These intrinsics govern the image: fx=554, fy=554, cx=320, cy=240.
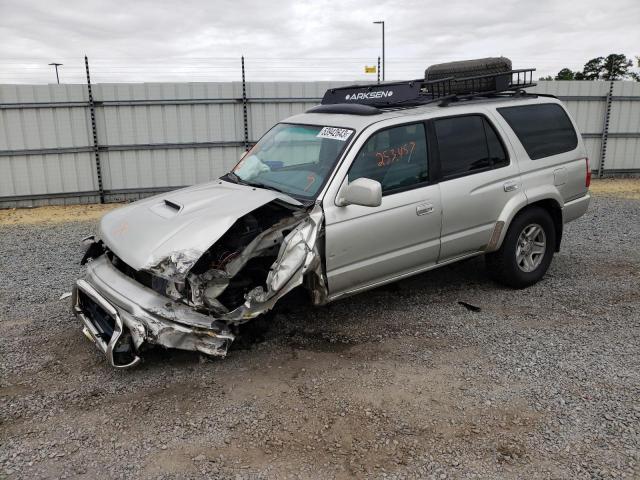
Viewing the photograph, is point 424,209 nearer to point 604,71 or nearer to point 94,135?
point 94,135

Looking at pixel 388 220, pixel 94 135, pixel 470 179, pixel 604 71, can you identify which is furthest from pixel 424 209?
pixel 604 71

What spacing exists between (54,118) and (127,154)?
1491mm

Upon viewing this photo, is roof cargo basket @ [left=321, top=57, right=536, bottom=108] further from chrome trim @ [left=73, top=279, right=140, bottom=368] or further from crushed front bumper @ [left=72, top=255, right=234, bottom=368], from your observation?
chrome trim @ [left=73, top=279, right=140, bottom=368]

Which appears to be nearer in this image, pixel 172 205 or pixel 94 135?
pixel 172 205

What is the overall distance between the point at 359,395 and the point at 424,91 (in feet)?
11.8

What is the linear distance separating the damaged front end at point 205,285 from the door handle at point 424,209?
96 cm

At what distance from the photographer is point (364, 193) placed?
13.3ft

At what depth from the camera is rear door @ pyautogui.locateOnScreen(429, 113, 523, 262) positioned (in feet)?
16.2

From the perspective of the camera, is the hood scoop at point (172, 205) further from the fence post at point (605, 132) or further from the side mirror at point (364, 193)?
the fence post at point (605, 132)

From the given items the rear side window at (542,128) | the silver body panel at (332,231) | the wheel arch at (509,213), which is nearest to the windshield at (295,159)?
the silver body panel at (332,231)

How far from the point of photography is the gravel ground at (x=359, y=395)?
10.2 ft

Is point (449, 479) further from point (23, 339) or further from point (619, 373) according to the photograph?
point (23, 339)

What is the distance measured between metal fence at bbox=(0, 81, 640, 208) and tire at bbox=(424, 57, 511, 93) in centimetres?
606

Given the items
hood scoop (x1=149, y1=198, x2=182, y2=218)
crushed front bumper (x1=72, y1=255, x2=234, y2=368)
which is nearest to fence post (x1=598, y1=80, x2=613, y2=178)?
hood scoop (x1=149, y1=198, x2=182, y2=218)
